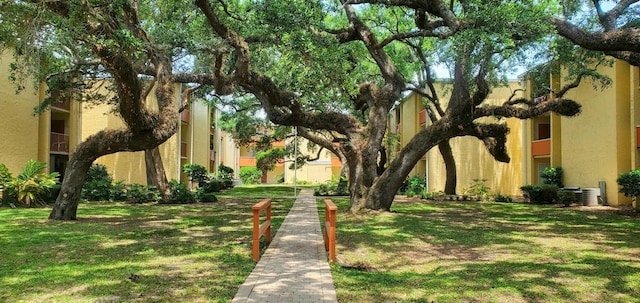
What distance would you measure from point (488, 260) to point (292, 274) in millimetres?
3268

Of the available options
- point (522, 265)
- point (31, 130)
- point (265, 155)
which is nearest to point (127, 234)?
point (522, 265)

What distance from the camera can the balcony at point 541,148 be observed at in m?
24.0

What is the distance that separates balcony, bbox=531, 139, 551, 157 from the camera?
24.0 metres

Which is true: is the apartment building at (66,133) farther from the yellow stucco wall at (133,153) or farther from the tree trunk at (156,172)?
the tree trunk at (156,172)

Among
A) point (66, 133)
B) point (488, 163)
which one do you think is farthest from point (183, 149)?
point (488, 163)

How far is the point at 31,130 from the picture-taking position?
20562 mm

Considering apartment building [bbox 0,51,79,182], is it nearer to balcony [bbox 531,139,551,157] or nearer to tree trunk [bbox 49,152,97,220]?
tree trunk [bbox 49,152,97,220]

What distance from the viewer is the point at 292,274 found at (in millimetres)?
6375

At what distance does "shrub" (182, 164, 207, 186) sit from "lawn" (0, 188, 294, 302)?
51.8 feet

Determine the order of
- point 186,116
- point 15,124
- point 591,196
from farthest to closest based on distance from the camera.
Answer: point 186,116 → point 15,124 → point 591,196

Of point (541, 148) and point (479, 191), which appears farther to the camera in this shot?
point (541, 148)

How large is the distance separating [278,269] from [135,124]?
7030mm

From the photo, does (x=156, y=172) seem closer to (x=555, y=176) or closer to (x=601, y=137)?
(x=555, y=176)

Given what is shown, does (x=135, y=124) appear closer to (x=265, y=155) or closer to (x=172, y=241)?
(x=172, y=241)
